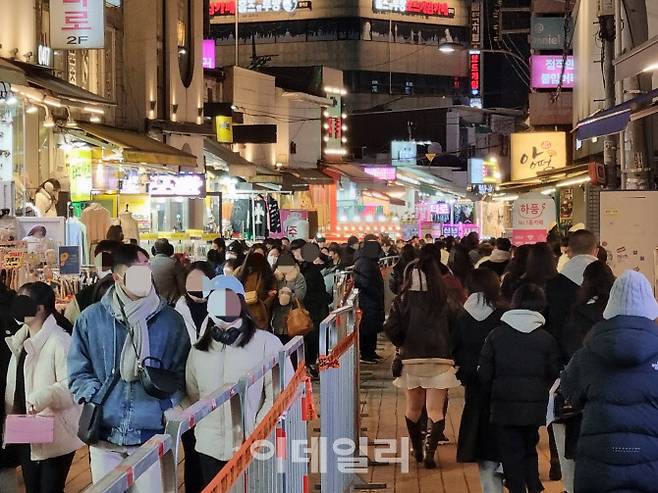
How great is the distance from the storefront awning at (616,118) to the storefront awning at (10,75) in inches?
289

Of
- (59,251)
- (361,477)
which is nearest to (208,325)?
(361,477)

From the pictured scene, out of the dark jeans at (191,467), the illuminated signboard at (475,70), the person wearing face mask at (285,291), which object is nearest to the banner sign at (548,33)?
the person wearing face mask at (285,291)

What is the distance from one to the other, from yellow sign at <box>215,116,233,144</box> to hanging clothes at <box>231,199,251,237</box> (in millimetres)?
2884

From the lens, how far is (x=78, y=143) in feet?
72.3

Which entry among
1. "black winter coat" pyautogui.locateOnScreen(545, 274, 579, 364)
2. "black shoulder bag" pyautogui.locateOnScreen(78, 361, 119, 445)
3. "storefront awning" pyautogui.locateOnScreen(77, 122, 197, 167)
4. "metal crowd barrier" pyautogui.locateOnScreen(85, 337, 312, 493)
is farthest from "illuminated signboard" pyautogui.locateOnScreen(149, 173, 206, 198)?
"black shoulder bag" pyautogui.locateOnScreen(78, 361, 119, 445)

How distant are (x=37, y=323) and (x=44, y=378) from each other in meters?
0.37

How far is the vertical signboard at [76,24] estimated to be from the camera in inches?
774

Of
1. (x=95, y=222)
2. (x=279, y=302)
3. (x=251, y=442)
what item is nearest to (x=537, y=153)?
(x=95, y=222)

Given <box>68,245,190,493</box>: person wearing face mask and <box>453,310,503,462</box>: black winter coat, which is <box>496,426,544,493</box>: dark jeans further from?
<box>68,245,190,493</box>: person wearing face mask

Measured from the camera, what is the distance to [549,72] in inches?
1483

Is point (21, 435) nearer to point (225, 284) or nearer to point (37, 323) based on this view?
point (37, 323)

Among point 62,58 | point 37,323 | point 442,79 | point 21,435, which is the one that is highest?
point 442,79

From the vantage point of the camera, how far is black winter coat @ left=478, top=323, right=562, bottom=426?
8102 millimetres

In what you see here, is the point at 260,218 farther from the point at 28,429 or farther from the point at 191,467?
the point at 28,429
